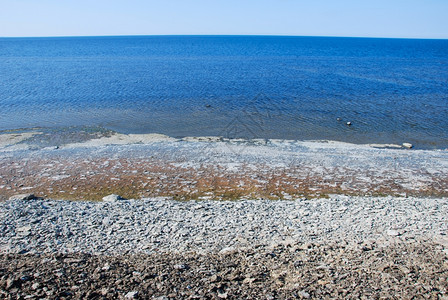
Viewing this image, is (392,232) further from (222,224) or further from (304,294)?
(222,224)

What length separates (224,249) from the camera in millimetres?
9688

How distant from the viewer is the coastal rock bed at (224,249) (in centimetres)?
768

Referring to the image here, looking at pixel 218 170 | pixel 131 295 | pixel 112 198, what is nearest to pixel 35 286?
pixel 131 295

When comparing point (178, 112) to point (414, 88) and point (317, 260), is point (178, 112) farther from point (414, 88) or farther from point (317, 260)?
point (414, 88)

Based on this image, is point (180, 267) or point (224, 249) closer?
point (180, 267)

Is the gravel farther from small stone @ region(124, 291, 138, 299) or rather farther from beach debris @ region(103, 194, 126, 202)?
small stone @ region(124, 291, 138, 299)

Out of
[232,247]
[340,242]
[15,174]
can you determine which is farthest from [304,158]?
[15,174]

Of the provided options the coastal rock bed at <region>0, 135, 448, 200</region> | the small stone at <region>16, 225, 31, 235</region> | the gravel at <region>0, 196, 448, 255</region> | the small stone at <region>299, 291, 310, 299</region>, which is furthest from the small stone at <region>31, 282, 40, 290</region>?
the coastal rock bed at <region>0, 135, 448, 200</region>

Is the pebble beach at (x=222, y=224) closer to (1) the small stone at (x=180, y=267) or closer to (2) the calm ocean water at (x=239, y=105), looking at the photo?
(1) the small stone at (x=180, y=267)

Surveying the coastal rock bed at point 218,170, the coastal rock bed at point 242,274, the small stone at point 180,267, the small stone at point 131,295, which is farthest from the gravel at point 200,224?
the small stone at point 131,295

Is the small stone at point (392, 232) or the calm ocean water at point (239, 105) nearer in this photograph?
the small stone at point (392, 232)

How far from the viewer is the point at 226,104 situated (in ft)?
120

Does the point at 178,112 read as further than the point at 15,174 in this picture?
Yes

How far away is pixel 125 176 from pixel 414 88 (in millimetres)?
46302
